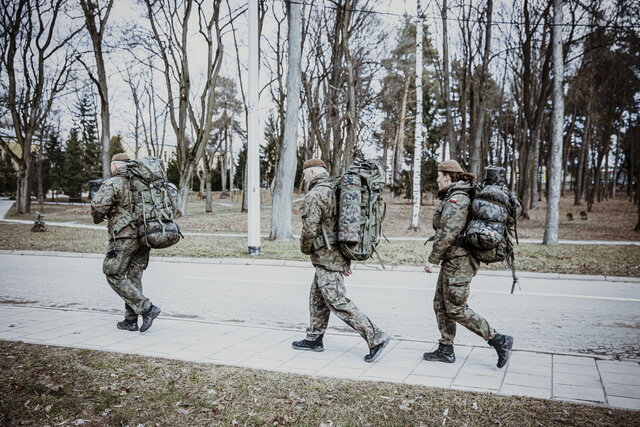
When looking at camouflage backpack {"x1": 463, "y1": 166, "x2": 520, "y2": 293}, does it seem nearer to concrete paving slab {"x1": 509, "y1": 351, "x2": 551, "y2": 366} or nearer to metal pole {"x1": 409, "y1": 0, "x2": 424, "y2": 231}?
concrete paving slab {"x1": 509, "y1": 351, "x2": 551, "y2": 366}


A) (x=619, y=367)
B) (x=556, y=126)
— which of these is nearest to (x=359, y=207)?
(x=619, y=367)

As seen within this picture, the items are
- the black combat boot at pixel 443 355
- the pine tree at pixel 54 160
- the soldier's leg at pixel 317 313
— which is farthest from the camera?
the pine tree at pixel 54 160

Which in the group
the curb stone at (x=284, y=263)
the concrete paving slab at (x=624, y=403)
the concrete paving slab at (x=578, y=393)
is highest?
the concrete paving slab at (x=624, y=403)

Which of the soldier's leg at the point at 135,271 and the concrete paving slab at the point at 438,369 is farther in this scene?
the soldier's leg at the point at 135,271

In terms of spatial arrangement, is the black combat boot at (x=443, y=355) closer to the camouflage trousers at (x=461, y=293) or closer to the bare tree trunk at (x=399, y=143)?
the camouflage trousers at (x=461, y=293)

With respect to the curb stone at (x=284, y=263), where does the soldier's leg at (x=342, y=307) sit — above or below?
above

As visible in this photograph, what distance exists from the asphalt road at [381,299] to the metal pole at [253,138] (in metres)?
1.58

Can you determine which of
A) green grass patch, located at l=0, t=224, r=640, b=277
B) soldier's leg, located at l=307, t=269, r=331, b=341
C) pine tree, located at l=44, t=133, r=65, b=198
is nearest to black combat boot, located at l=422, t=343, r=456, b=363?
soldier's leg, located at l=307, t=269, r=331, b=341

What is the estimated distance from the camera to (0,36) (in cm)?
2714

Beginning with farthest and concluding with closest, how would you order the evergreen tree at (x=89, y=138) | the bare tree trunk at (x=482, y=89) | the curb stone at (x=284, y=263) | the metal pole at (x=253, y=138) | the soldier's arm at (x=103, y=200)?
the evergreen tree at (x=89, y=138) → the bare tree trunk at (x=482, y=89) → the metal pole at (x=253, y=138) → the curb stone at (x=284, y=263) → the soldier's arm at (x=103, y=200)

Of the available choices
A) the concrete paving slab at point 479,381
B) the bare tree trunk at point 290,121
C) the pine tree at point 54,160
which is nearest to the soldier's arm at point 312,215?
the concrete paving slab at point 479,381

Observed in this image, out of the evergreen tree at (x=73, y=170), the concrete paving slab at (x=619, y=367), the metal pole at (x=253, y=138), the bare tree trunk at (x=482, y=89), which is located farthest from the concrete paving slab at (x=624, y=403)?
the evergreen tree at (x=73, y=170)

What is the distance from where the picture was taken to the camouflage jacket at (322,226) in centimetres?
466

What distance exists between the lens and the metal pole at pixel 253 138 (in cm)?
1288
